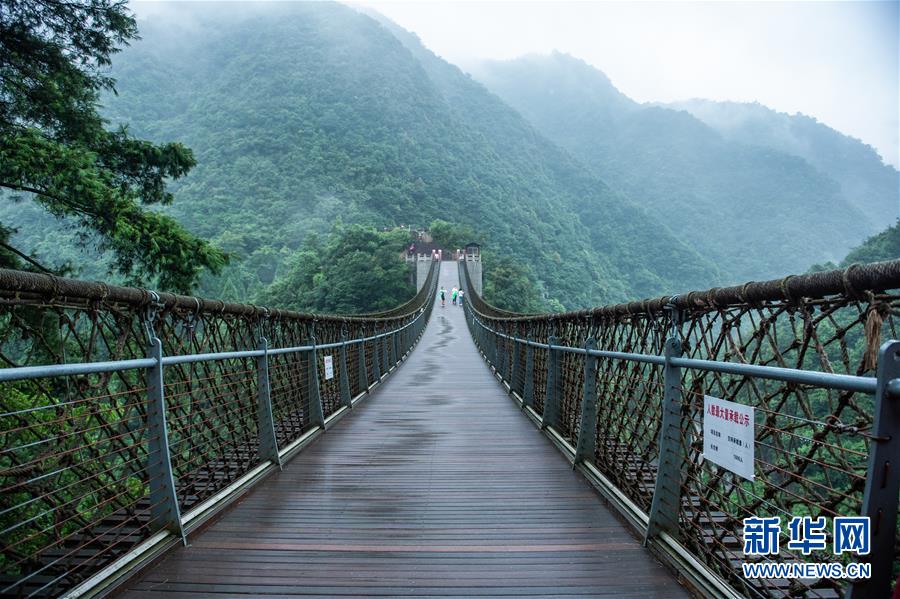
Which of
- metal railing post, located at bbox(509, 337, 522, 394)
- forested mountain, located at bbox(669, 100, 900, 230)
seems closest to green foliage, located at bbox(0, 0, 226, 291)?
metal railing post, located at bbox(509, 337, 522, 394)

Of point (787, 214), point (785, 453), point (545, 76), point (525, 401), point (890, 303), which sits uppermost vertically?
point (545, 76)

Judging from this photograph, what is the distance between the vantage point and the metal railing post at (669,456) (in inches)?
103

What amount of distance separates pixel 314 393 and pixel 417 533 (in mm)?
2680

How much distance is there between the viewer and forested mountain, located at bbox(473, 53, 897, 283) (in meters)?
103

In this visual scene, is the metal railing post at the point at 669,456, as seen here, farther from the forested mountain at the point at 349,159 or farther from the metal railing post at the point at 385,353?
the forested mountain at the point at 349,159

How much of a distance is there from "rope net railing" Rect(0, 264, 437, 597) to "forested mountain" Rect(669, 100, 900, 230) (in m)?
139

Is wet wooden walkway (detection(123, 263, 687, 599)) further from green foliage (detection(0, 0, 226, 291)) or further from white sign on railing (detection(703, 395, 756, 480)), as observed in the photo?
green foliage (detection(0, 0, 226, 291))

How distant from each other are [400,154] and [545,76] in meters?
115

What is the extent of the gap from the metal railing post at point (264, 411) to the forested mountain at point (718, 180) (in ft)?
319

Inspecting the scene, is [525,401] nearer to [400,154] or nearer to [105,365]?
[105,365]

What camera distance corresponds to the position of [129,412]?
2580 mm

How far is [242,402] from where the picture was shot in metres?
3.87

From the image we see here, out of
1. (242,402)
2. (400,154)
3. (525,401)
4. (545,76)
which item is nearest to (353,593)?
(242,402)

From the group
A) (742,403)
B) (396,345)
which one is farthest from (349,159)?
(742,403)
